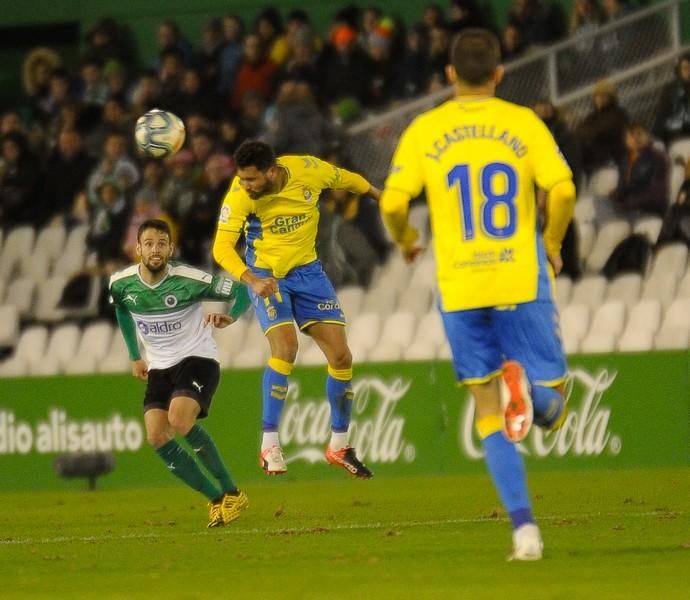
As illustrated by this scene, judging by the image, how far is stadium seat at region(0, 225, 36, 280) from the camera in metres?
20.4

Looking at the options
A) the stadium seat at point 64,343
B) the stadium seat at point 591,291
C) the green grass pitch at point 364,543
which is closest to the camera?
the green grass pitch at point 364,543

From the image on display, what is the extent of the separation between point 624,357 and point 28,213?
8377 mm

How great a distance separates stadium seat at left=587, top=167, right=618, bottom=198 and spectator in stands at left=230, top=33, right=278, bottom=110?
448 cm

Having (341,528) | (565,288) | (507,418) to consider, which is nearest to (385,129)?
(565,288)

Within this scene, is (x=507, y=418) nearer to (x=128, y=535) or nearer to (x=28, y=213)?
(x=128, y=535)

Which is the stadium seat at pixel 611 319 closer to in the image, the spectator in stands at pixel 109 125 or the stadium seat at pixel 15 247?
the spectator in stands at pixel 109 125

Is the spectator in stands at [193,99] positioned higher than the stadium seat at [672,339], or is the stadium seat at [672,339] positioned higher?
the spectator in stands at [193,99]

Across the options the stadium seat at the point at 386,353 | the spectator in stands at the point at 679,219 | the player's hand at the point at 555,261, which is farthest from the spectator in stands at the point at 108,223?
the player's hand at the point at 555,261

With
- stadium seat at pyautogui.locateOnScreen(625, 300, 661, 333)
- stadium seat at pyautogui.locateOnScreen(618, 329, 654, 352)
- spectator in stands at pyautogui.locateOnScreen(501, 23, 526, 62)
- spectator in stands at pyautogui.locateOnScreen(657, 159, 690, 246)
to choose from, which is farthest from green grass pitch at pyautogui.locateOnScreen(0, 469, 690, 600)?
spectator in stands at pyautogui.locateOnScreen(501, 23, 526, 62)

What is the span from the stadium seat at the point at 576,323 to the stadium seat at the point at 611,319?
10 centimetres

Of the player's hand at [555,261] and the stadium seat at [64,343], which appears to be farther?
the stadium seat at [64,343]

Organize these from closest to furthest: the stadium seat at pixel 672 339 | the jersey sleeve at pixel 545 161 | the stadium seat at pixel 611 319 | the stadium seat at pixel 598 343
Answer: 1. the jersey sleeve at pixel 545 161
2. the stadium seat at pixel 672 339
3. the stadium seat at pixel 598 343
4. the stadium seat at pixel 611 319

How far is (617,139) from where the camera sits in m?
17.3

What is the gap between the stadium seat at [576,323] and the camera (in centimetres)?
1612
